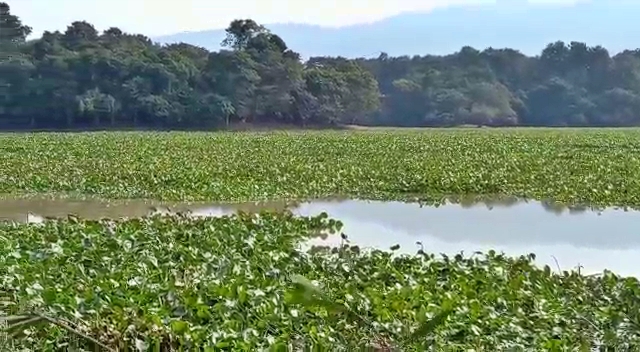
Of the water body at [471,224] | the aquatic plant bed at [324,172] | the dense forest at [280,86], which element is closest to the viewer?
the water body at [471,224]

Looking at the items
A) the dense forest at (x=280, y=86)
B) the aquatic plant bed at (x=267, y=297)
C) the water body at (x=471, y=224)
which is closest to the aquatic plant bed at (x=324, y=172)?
the water body at (x=471, y=224)

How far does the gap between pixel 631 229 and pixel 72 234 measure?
17.1 feet

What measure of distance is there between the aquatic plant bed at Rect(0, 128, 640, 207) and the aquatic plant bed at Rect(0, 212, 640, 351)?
15.1 feet

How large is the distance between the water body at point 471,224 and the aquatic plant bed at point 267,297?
3.84 ft

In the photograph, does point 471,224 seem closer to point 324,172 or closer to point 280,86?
point 324,172

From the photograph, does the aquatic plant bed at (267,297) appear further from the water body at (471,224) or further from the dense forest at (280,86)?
the dense forest at (280,86)

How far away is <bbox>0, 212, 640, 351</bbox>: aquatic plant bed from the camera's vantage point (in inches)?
123

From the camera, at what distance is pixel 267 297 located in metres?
3.80

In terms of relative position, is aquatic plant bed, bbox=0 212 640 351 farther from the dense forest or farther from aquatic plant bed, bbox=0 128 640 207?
the dense forest

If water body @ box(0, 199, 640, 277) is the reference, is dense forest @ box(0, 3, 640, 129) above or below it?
above

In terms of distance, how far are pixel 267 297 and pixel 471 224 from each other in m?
4.85

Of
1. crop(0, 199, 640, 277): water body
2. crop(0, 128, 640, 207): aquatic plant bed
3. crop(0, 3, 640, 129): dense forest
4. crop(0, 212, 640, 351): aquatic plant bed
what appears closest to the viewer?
crop(0, 212, 640, 351): aquatic plant bed

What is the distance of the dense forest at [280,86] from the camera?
31234mm

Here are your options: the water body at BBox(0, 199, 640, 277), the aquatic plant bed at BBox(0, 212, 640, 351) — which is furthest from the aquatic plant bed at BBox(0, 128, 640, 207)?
the aquatic plant bed at BBox(0, 212, 640, 351)
